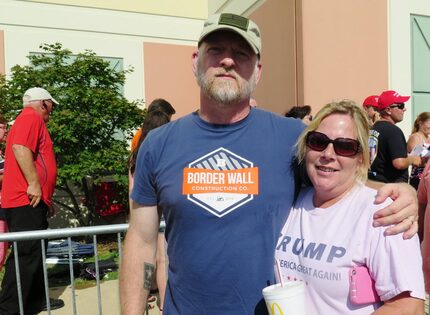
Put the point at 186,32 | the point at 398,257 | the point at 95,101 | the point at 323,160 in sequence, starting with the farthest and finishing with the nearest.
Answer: the point at 186,32
the point at 95,101
the point at 323,160
the point at 398,257

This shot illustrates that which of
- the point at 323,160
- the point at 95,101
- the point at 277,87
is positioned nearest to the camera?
the point at 323,160

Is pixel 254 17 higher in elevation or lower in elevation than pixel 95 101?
higher

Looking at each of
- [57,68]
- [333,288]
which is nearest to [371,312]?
[333,288]

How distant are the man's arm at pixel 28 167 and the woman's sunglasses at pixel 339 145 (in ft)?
10.4

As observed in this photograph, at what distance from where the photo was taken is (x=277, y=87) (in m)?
7.46

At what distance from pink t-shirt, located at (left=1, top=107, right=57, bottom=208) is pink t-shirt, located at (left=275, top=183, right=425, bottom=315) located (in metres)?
3.17

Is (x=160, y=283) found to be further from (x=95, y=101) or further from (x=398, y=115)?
(x=95, y=101)

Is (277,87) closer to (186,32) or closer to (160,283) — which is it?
(186,32)

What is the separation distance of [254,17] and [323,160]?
7.31 m

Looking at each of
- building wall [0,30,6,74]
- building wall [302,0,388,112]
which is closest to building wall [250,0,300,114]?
building wall [302,0,388,112]

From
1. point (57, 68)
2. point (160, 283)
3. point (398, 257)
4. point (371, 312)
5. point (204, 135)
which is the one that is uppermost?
point (57, 68)

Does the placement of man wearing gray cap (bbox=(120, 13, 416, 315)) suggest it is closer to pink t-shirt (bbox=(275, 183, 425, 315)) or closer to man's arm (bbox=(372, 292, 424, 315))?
pink t-shirt (bbox=(275, 183, 425, 315))

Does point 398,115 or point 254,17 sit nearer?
point 398,115

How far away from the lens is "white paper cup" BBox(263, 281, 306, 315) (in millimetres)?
1276
